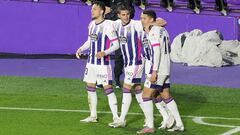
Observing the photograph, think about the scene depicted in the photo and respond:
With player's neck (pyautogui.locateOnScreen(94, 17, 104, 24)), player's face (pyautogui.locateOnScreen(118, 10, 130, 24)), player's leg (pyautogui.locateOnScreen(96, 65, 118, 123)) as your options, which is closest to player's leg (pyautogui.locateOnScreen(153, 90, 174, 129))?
player's leg (pyautogui.locateOnScreen(96, 65, 118, 123))

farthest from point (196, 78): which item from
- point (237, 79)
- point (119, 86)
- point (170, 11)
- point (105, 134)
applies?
point (105, 134)

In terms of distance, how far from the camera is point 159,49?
32.5 feet

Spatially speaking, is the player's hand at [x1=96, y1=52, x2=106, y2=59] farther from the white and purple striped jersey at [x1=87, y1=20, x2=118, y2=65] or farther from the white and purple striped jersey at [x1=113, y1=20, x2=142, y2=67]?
the white and purple striped jersey at [x1=113, y1=20, x2=142, y2=67]

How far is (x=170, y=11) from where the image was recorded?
1992 centimetres

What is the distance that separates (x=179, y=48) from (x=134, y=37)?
7.92 meters

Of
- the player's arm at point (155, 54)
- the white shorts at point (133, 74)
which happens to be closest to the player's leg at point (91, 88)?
the white shorts at point (133, 74)

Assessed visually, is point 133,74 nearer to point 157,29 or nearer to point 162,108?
point 162,108

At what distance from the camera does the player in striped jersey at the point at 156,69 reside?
389 inches

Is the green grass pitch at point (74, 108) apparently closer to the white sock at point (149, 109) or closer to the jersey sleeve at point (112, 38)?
the white sock at point (149, 109)

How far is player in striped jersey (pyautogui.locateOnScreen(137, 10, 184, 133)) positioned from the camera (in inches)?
389

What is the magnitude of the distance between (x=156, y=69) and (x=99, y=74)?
1365 mm

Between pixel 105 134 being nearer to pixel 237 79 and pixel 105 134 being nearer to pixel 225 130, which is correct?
pixel 225 130

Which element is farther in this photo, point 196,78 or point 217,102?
point 196,78

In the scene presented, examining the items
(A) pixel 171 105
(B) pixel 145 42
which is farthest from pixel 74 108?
(A) pixel 171 105
